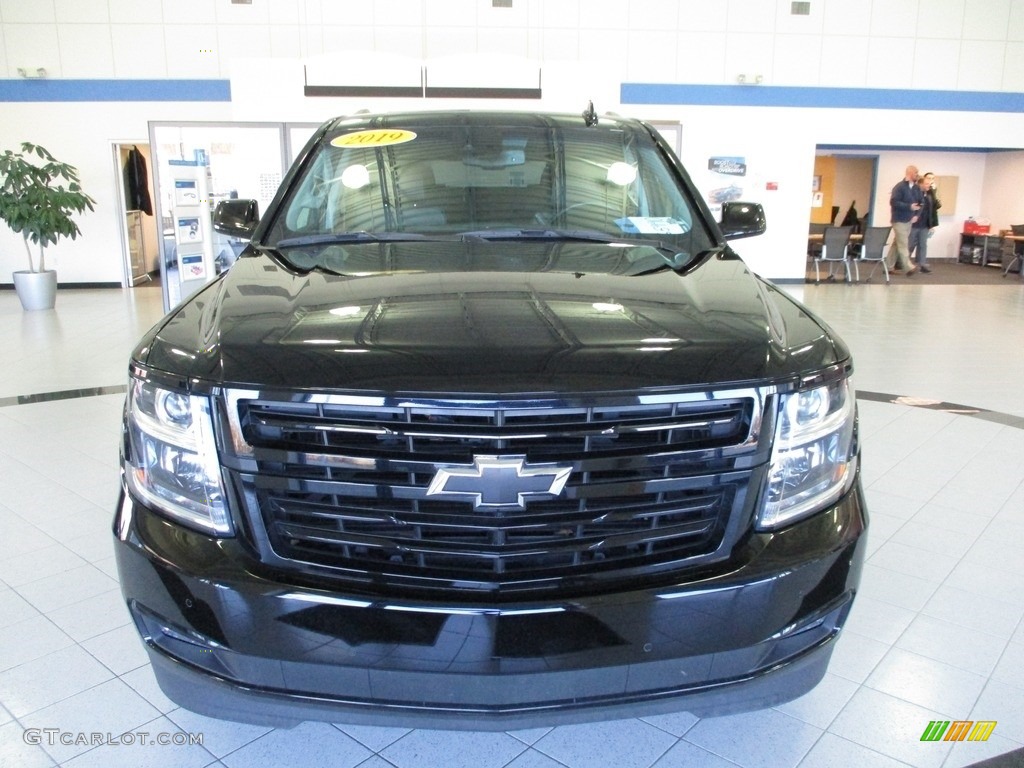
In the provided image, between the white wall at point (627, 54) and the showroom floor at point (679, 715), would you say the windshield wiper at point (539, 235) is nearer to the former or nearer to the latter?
the showroom floor at point (679, 715)

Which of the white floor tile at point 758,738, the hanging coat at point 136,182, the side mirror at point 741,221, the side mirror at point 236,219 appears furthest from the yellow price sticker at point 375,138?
the hanging coat at point 136,182

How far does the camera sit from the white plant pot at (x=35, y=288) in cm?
915

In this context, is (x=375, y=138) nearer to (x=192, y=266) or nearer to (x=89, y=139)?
(x=192, y=266)

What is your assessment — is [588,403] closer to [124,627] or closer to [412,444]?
[412,444]

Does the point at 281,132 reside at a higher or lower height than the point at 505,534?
higher

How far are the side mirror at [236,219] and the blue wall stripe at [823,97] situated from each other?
9540mm

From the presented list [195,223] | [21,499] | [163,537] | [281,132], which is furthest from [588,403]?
[281,132]

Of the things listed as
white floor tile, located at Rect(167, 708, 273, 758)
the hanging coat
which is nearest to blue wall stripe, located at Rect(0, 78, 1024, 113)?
the hanging coat

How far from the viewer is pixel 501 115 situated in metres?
2.72

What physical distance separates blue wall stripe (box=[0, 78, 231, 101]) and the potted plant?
1.83 meters

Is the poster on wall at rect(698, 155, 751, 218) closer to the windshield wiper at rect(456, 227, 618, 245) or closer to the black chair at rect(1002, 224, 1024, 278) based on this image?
the black chair at rect(1002, 224, 1024, 278)

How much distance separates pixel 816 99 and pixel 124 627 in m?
11.8

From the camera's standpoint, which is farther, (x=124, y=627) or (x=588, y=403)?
(x=124, y=627)

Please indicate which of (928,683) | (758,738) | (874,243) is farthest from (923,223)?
(758,738)
